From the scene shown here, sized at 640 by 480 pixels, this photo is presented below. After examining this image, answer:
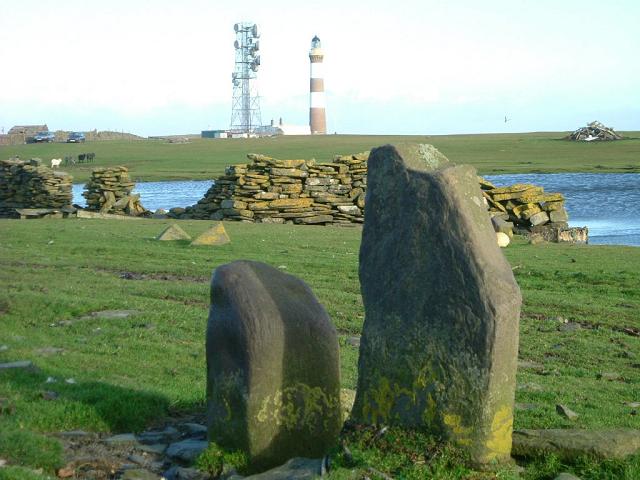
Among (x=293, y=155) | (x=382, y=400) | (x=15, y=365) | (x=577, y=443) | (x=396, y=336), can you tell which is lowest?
(x=293, y=155)

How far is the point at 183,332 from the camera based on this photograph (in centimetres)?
1177

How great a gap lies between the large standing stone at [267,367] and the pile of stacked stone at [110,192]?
1086 inches

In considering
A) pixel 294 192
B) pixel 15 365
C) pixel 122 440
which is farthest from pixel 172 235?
pixel 122 440

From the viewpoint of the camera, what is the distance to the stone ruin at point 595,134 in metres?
98.8

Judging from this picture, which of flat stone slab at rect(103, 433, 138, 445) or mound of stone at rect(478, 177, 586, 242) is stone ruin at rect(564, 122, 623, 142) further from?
flat stone slab at rect(103, 433, 138, 445)

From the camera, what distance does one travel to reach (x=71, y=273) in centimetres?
1662

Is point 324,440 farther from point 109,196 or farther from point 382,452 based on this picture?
point 109,196

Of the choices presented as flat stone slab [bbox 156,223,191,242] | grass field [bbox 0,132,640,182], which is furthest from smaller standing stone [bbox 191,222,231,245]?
grass field [bbox 0,132,640,182]

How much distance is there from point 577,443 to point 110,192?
30167 millimetres

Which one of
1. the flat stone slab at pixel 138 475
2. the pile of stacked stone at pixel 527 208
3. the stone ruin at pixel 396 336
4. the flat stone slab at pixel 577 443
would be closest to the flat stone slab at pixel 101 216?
the pile of stacked stone at pixel 527 208

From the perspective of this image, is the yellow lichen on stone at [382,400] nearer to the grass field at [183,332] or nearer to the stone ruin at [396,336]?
the stone ruin at [396,336]

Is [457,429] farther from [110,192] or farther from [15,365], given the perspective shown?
[110,192]

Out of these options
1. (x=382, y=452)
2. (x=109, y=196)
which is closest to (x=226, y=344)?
(x=382, y=452)

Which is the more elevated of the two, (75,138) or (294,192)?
(294,192)
